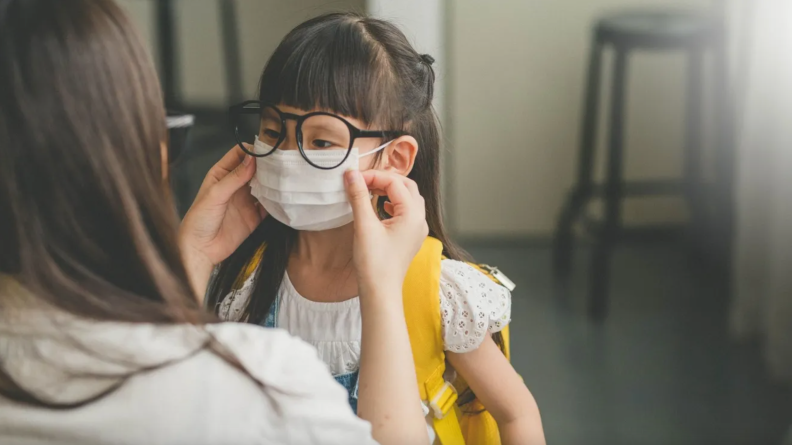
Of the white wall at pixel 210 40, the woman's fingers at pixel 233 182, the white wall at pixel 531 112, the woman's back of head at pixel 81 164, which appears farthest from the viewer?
the white wall at pixel 210 40

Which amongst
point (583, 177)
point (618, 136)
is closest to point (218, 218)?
point (618, 136)

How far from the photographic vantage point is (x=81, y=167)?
678 millimetres

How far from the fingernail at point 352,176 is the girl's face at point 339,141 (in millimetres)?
40

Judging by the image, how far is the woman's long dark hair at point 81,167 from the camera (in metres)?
0.65

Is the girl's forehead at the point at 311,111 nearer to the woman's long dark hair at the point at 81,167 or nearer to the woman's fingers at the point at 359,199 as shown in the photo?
the woman's fingers at the point at 359,199

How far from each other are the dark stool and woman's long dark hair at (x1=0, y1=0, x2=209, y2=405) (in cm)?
188

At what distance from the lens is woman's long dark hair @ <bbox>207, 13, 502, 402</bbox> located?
1.01 metres

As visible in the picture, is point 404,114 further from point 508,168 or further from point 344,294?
point 508,168

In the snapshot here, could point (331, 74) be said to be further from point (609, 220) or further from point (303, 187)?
point (609, 220)

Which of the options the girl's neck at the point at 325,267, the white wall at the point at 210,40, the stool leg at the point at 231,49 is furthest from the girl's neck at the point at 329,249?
the stool leg at the point at 231,49

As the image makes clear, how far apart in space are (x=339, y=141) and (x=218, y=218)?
20 centimetres

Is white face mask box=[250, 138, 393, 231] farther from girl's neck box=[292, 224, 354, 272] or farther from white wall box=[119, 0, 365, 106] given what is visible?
white wall box=[119, 0, 365, 106]

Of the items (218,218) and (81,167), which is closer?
(81,167)

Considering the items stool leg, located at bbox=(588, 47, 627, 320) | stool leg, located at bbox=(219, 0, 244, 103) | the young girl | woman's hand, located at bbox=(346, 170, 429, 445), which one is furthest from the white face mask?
stool leg, located at bbox=(219, 0, 244, 103)
